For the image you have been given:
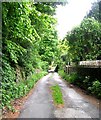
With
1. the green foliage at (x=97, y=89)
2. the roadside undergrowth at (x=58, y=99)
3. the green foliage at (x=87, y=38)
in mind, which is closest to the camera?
the roadside undergrowth at (x=58, y=99)

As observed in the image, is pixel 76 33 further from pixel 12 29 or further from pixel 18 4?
pixel 18 4

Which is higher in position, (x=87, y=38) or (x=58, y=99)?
(x=87, y=38)

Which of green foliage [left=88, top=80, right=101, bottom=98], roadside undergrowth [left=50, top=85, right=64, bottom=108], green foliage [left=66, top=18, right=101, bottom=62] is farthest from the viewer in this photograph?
Result: green foliage [left=66, top=18, right=101, bottom=62]

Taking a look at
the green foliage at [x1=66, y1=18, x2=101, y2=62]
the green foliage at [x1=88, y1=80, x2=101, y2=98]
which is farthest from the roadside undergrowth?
the green foliage at [x1=66, y1=18, x2=101, y2=62]

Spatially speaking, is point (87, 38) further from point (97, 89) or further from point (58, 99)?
point (58, 99)

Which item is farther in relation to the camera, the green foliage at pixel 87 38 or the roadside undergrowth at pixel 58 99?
the green foliage at pixel 87 38

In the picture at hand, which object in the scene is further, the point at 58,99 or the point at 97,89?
the point at 97,89

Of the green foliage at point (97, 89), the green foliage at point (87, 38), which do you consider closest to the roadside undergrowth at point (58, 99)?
the green foliage at point (97, 89)

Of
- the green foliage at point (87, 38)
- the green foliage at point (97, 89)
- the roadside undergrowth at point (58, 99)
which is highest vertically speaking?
the green foliage at point (87, 38)

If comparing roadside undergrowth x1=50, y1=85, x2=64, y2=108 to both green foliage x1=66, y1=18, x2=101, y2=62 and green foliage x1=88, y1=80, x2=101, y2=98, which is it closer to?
green foliage x1=88, y1=80, x2=101, y2=98

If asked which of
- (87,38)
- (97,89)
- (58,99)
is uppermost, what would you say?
(87,38)

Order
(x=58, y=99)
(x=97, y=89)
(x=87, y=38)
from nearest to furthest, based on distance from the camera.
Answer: (x=58, y=99) < (x=97, y=89) < (x=87, y=38)

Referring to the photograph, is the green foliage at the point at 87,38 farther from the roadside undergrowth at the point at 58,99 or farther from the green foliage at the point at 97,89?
the roadside undergrowth at the point at 58,99

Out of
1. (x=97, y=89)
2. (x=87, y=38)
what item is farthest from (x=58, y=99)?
(x=87, y=38)
